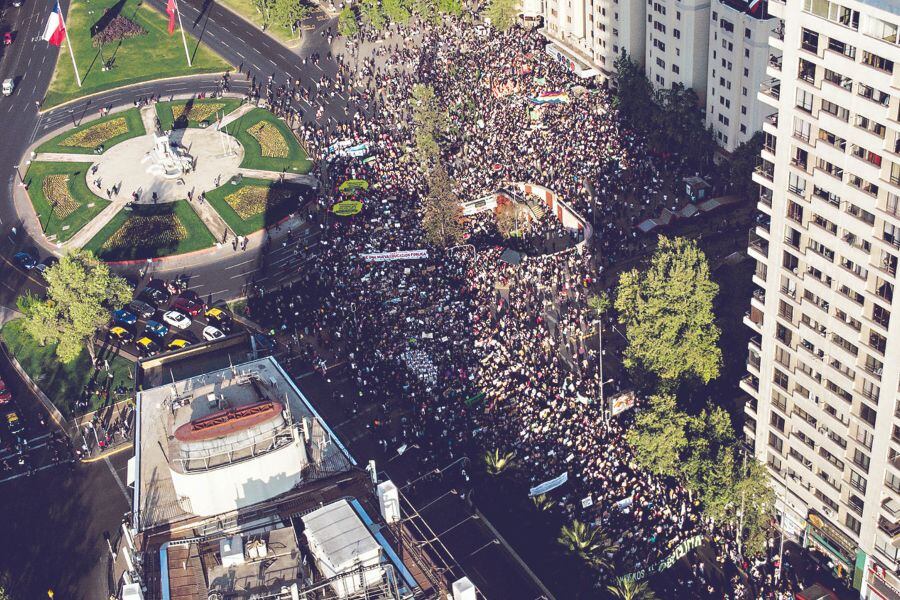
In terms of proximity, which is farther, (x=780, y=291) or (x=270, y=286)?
(x=270, y=286)

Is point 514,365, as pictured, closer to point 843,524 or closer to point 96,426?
point 843,524

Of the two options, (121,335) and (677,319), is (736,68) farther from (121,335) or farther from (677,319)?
(121,335)

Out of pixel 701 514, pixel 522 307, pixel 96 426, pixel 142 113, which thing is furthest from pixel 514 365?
pixel 142 113

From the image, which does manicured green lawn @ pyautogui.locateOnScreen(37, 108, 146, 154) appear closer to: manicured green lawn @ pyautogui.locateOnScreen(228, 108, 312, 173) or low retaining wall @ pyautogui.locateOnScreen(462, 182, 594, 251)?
manicured green lawn @ pyautogui.locateOnScreen(228, 108, 312, 173)

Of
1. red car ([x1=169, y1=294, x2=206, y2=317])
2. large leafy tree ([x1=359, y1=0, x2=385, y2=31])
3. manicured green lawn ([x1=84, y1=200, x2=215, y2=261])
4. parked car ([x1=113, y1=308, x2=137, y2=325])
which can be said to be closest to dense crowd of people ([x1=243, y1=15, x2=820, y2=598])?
red car ([x1=169, y1=294, x2=206, y2=317])

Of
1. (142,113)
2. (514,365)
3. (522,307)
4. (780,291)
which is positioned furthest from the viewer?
(142,113)
